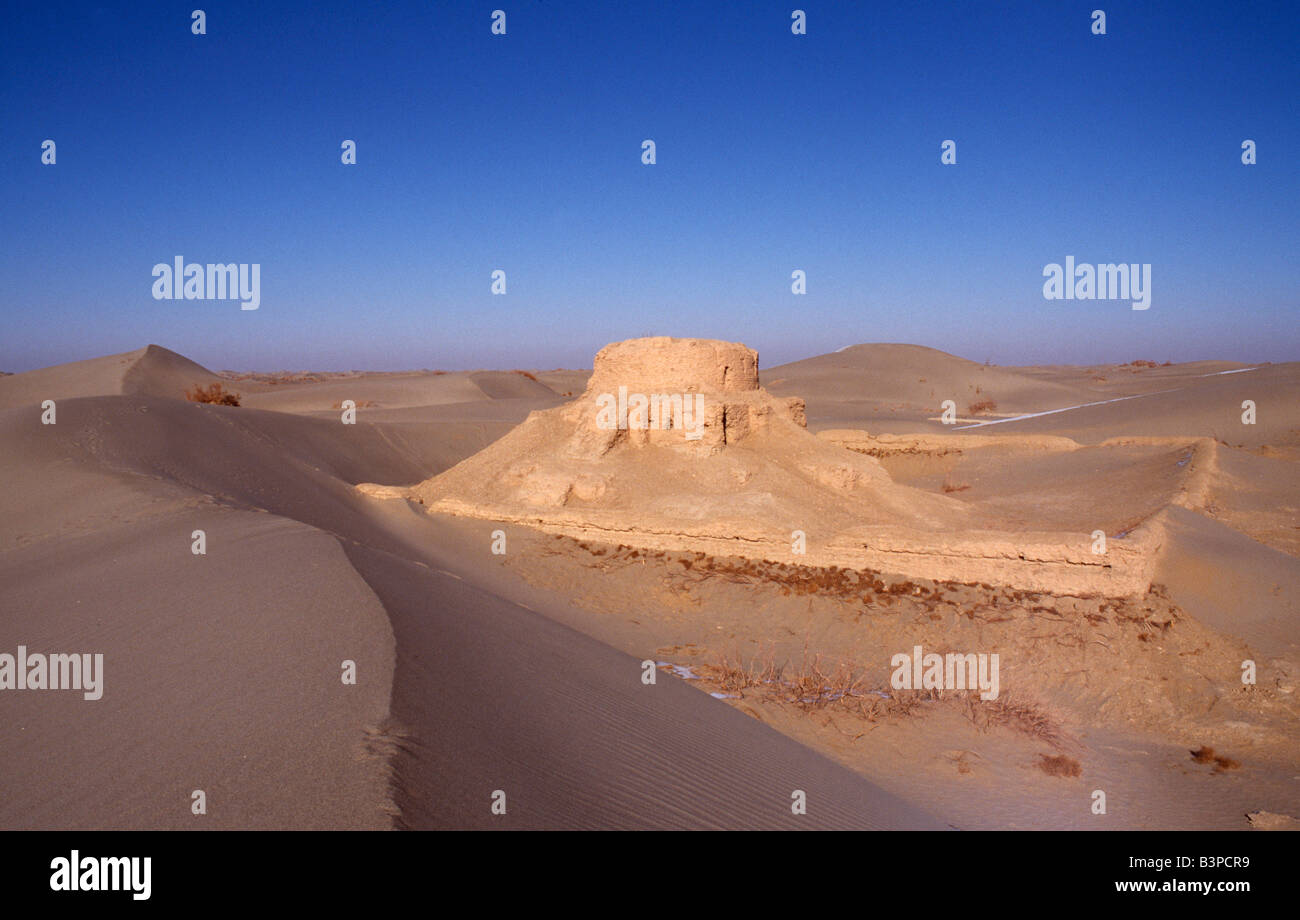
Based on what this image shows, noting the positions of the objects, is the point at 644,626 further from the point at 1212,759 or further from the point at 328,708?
the point at 1212,759

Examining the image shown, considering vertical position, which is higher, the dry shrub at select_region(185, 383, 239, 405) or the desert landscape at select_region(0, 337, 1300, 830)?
the dry shrub at select_region(185, 383, 239, 405)

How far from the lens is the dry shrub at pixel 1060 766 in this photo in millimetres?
5785

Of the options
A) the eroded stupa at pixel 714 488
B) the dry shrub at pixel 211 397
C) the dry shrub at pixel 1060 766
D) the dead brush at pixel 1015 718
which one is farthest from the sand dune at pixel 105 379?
the dry shrub at pixel 1060 766

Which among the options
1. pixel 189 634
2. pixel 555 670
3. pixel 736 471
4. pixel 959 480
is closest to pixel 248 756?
pixel 189 634

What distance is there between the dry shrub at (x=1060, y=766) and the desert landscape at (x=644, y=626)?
0.12 ft

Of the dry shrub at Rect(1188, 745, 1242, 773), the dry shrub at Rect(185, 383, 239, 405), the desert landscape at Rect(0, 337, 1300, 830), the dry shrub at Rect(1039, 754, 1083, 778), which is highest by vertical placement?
the dry shrub at Rect(185, 383, 239, 405)

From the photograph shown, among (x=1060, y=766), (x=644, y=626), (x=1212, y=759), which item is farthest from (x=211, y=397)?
(x=1212, y=759)

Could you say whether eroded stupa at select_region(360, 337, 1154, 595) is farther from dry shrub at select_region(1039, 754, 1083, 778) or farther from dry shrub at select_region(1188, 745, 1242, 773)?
dry shrub at select_region(1039, 754, 1083, 778)

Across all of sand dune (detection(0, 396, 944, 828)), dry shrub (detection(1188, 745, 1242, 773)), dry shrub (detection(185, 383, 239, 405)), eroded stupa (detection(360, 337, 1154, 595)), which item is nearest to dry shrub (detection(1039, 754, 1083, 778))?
dry shrub (detection(1188, 745, 1242, 773))

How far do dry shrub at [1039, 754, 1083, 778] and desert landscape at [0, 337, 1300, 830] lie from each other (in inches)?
1.4

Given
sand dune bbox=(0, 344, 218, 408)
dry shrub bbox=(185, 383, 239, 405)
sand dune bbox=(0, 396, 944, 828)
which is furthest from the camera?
sand dune bbox=(0, 344, 218, 408)

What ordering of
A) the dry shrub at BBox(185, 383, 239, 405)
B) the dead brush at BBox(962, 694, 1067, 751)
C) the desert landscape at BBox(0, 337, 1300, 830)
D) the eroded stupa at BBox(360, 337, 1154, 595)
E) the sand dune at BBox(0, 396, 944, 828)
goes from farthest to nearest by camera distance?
1. the dry shrub at BBox(185, 383, 239, 405)
2. the eroded stupa at BBox(360, 337, 1154, 595)
3. the dead brush at BBox(962, 694, 1067, 751)
4. the desert landscape at BBox(0, 337, 1300, 830)
5. the sand dune at BBox(0, 396, 944, 828)

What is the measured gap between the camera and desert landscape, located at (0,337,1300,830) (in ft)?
11.6
